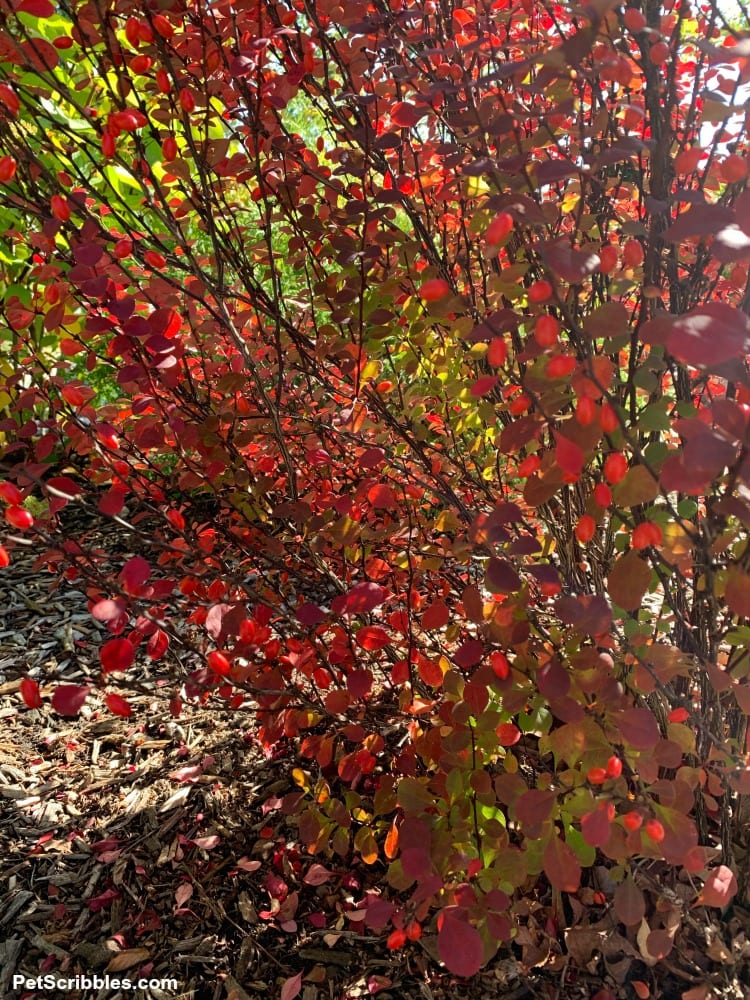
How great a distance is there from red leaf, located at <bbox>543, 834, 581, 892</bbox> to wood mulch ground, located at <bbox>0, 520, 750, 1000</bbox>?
25.9 inches

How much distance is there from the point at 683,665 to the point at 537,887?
3.34ft

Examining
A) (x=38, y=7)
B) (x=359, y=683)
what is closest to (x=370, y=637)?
(x=359, y=683)

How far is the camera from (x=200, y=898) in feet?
6.31

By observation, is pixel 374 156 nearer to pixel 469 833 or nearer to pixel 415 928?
pixel 469 833

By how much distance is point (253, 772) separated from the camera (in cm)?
233

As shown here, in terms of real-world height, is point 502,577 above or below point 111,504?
below

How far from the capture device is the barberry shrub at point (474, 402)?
40.1 inches

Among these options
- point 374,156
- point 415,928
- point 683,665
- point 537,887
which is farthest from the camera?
point 537,887

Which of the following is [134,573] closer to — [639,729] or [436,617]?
[436,617]

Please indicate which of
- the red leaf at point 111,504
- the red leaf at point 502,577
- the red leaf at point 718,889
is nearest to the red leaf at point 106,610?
the red leaf at point 111,504

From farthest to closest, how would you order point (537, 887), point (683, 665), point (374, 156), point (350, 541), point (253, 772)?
point (253, 772) → point (537, 887) → point (374, 156) → point (350, 541) → point (683, 665)

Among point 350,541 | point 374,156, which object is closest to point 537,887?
point 350,541

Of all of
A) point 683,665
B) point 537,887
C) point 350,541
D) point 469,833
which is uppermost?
point 350,541

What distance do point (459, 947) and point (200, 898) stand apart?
102 centimetres
